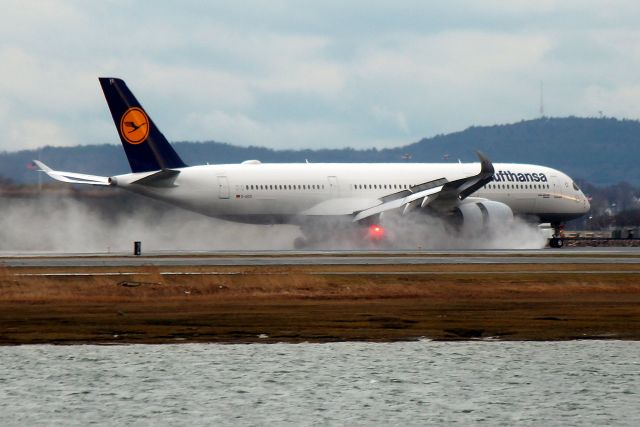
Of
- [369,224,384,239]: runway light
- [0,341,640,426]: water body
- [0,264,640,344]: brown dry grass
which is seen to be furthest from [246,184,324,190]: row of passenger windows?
[0,341,640,426]: water body

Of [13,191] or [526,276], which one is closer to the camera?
[526,276]

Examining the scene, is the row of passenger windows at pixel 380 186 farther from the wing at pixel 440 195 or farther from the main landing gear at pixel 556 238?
the main landing gear at pixel 556 238

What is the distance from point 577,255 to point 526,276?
54.5 ft

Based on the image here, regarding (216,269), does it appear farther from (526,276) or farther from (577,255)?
(577,255)

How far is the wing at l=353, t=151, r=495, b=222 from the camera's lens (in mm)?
74625

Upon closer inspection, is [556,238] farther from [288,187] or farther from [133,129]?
[133,129]

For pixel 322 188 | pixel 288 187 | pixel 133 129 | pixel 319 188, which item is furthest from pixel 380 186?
pixel 133 129

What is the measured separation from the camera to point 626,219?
15125 centimetres

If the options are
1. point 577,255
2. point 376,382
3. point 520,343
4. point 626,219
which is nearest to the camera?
point 376,382

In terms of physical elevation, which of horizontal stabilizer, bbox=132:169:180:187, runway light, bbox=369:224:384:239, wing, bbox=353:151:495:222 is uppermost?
horizontal stabilizer, bbox=132:169:180:187

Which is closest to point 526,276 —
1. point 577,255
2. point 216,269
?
point 216,269

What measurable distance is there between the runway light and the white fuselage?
232 cm

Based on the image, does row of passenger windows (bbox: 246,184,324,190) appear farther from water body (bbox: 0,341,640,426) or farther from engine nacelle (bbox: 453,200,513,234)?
water body (bbox: 0,341,640,426)

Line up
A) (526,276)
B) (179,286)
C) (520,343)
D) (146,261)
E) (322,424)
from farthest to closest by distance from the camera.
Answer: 1. (146,261)
2. (526,276)
3. (179,286)
4. (520,343)
5. (322,424)
